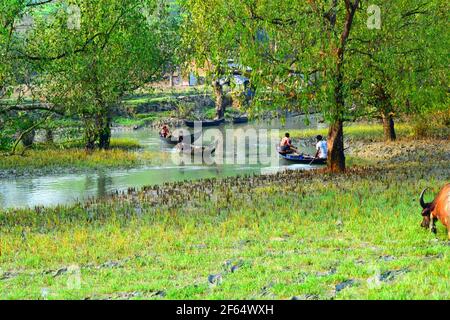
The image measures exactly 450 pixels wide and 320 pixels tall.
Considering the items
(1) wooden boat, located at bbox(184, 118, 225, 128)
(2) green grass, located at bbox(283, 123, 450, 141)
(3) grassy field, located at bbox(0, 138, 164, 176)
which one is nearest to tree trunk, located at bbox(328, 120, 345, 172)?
(3) grassy field, located at bbox(0, 138, 164, 176)

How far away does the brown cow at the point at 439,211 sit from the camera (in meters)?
12.9

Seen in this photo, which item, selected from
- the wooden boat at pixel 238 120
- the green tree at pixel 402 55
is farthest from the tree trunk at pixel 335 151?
the wooden boat at pixel 238 120

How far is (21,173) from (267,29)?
14.9 metres

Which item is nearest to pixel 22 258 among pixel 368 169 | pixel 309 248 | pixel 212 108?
pixel 309 248

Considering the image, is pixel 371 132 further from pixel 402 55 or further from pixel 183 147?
pixel 402 55

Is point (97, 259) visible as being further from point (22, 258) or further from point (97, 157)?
point (97, 157)

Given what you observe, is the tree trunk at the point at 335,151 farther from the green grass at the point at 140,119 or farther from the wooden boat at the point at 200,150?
the green grass at the point at 140,119

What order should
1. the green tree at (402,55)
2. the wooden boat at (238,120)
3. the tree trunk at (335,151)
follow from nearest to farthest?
the green tree at (402,55), the tree trunk at (335,151), the wooden boat at (238,120)

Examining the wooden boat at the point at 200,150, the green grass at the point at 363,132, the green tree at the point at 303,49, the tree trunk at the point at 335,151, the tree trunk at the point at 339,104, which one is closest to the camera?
the green tree at the point at 303,49

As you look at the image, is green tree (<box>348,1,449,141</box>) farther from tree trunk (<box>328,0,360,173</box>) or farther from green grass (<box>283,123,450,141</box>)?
green grass (<box>283,123,450,141</box>)

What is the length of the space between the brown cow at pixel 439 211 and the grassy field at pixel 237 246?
264mm

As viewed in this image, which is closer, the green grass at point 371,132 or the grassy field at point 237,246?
the grassy field at point 237,246

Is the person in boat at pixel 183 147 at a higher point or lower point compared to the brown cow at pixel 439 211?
higher
